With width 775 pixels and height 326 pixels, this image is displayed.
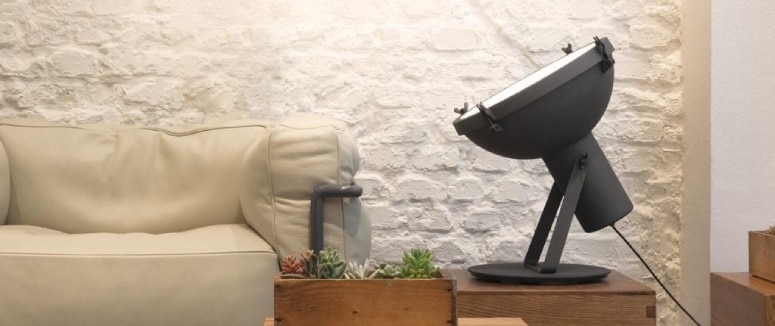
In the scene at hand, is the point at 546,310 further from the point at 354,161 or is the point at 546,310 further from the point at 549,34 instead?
the point at 549,34

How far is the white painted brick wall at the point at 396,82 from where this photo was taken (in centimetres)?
323

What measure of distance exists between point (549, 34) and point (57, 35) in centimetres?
176

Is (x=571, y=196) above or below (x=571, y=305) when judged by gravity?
above

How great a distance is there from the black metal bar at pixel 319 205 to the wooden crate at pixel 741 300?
3.29 feet

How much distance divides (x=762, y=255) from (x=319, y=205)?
1141mm

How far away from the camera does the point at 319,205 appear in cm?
237

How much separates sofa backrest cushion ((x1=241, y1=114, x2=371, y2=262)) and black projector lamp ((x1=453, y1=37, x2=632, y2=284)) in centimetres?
34

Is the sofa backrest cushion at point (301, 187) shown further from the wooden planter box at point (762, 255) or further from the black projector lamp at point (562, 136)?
the wooden planter box at point (762, 255)

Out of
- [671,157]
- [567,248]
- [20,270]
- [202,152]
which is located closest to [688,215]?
[671,157]

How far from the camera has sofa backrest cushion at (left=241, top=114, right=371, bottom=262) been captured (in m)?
2.39

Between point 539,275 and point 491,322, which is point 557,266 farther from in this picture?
point 491,322

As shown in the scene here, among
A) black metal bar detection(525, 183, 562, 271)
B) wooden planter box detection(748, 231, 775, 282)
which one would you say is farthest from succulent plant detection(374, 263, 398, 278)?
wooden planter box detection(748, 231, 775, 282)

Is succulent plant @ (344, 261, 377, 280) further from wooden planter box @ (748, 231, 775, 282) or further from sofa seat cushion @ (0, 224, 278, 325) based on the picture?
wooden planter box @ (748, 231, 775, 282)

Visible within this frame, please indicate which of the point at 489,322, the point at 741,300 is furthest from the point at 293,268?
the point at 741,300
